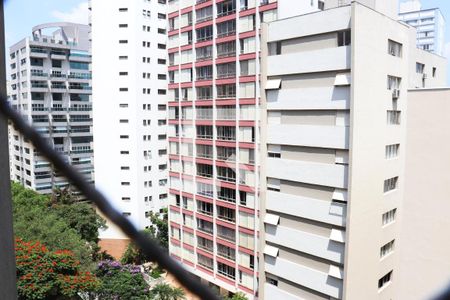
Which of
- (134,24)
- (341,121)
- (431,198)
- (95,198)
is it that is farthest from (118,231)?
(134,24)

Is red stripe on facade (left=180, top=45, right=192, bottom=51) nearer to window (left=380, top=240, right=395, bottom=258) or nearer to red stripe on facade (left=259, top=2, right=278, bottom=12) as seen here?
red stripe on facade (left=259, top=2, right=278, bottom=12)

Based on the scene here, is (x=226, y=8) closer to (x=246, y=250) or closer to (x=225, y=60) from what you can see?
(x=225, y=60)

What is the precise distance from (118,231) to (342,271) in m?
4.70

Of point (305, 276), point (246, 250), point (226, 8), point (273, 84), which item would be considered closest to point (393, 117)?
point (273, 84)

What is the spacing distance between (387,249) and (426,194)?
849 millimetres

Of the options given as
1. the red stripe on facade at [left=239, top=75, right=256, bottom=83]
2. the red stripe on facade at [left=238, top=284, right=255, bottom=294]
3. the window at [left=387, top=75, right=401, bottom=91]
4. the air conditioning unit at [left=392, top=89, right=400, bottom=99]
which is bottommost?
the red stripe on facade at [left=238, top=284, right=255, bottom=294]

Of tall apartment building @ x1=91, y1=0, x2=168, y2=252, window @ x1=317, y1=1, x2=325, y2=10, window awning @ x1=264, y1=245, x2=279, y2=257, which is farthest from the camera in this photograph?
tall apartment building @ x1=91, y1=0, x2=168, y2=252

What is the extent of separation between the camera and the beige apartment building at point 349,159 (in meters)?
4.24

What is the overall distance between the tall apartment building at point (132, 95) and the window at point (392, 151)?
14.6 feet

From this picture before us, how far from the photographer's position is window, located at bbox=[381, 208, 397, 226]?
4.64 meters

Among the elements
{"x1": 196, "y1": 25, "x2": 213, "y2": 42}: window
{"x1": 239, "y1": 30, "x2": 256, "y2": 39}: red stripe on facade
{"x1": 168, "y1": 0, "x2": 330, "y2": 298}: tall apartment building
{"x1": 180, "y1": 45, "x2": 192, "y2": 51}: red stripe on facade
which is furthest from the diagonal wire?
{"x1": 180, "y1": 45, "x2": 192, "y2": 51}: red stripe on facade

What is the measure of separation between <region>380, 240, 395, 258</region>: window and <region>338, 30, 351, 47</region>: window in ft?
8.32

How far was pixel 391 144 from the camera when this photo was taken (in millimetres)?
4594

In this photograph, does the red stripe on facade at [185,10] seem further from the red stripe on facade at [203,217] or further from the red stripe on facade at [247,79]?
the red stripe on facade at [203,217]
